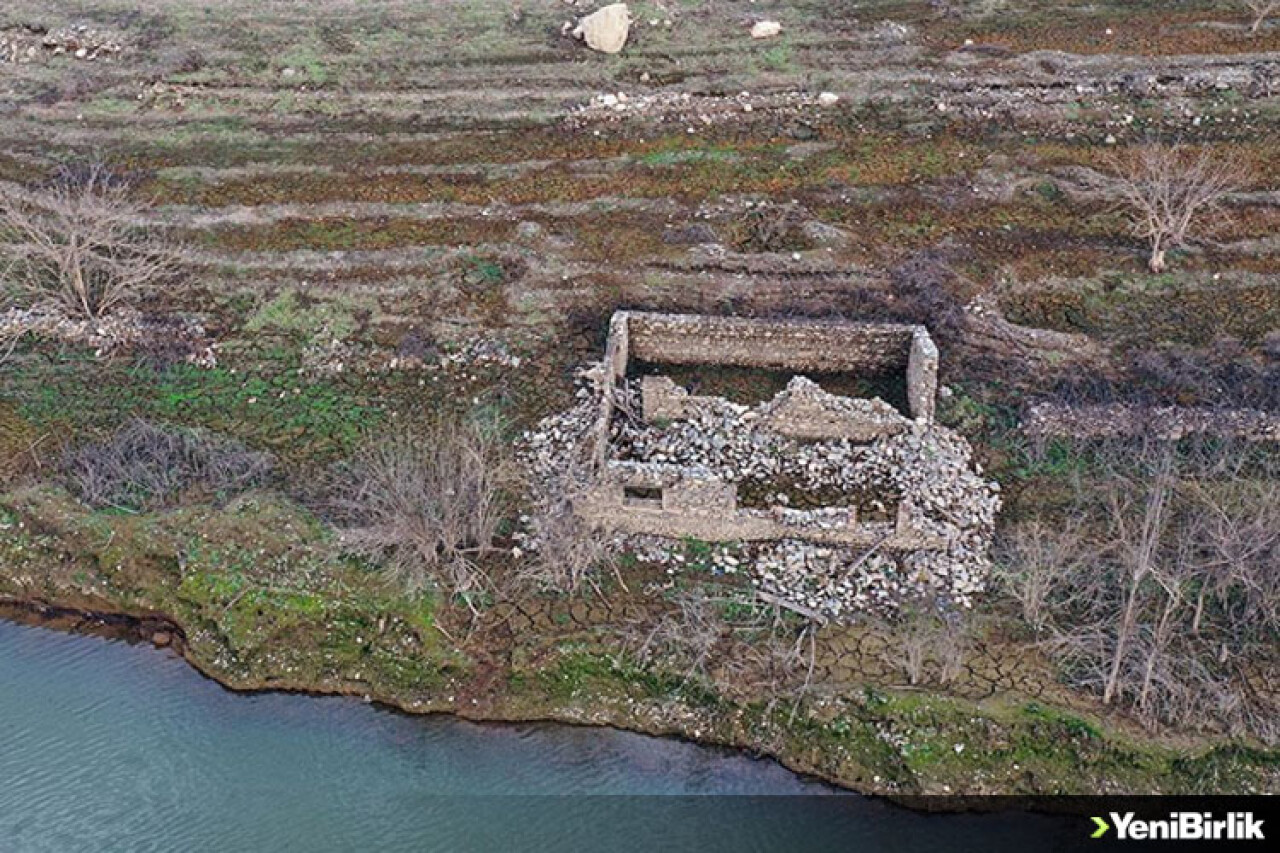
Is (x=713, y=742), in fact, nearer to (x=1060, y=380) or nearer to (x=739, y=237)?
(x=1060, y=380)

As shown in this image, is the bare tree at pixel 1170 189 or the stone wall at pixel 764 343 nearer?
the stone wall at pixel 764 343

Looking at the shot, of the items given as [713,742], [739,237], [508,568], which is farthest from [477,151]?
[713,742]

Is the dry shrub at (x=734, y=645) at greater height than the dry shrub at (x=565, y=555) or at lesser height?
lesser

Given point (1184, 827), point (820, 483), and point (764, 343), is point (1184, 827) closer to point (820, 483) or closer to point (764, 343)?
point (820, 483)

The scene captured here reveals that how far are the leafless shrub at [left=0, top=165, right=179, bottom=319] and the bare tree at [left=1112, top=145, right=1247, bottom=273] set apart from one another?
19.8m

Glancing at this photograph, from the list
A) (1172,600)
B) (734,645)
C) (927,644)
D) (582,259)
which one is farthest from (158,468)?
(1172,600)

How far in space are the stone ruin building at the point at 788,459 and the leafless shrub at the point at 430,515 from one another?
154 centimetres

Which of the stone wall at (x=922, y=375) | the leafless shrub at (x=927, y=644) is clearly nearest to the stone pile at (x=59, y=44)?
the stone wall at (x=922, y=375)

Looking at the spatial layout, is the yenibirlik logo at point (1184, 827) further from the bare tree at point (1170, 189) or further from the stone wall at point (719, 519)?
the bare tree at point (1170, 189)

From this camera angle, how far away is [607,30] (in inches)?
1265

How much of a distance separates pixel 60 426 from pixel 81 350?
90.2 inches

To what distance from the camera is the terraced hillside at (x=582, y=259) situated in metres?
17.2

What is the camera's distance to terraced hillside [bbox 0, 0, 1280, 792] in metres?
17.2

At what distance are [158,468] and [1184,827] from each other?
16.3m
